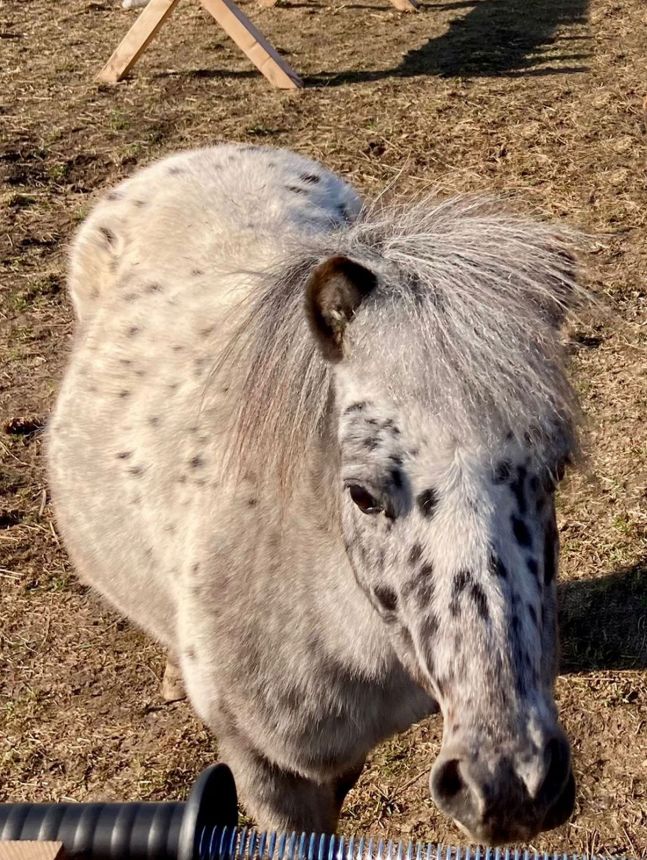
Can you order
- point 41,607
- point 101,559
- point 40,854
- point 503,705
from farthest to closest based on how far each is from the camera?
point 41,607 < point 101,559 < point 503,705 < point 40,854

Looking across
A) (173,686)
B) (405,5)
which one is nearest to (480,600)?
(173,686)

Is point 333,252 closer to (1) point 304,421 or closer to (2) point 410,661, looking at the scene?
(1) point 304,421

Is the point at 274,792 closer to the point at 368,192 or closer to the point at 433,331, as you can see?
the point at 433,331

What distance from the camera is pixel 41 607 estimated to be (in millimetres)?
3840

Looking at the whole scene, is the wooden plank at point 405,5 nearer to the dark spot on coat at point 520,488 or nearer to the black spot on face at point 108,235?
the black spot on face at point 108,235

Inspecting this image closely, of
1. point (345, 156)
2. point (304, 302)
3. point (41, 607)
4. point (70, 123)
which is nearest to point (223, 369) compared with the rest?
point (304, 302)

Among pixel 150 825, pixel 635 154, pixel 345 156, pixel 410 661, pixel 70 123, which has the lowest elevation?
pixel 635 154

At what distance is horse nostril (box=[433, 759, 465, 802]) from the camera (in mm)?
1663

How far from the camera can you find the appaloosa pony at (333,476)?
1.69m

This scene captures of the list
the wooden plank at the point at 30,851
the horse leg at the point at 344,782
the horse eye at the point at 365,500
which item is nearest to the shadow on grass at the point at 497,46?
the horse leg at the point at 344,782

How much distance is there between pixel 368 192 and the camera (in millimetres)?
6000

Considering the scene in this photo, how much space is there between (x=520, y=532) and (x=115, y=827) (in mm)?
863

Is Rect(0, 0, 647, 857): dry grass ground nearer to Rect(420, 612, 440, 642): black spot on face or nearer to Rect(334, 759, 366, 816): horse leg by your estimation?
Rect(334, 759, 366, 816): horse leg

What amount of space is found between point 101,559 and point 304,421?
47.3 inches
